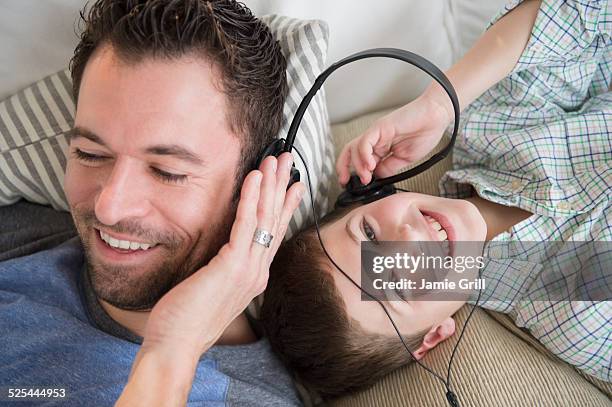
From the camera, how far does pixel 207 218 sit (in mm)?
1079

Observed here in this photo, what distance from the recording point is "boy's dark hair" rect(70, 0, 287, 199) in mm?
1022

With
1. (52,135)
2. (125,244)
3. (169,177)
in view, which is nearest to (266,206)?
(169,177)

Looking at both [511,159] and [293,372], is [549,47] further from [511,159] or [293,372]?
[293,372]

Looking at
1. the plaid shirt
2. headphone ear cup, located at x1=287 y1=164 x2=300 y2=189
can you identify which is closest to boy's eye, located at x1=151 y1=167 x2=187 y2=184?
headphone ear cup, located at x1=287 y1=164 x2=300 y2=189

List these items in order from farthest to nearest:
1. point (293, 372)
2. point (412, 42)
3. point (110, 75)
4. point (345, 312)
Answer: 1. point (412, 42)
2. point (293, 372)
3. point (345, 312)
4. point (110, 75)

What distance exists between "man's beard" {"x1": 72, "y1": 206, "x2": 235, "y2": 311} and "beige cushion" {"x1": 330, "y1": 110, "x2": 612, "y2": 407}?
486 mm

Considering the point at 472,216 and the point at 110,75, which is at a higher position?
the point at 110,75

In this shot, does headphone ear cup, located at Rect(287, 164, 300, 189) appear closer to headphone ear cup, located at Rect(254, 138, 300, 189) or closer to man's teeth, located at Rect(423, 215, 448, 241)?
headphone ear cup, located at Rect(254, 138, 300, 189)

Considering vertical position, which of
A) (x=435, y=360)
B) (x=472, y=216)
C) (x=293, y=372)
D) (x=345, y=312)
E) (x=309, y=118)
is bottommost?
(x=293, y=372)

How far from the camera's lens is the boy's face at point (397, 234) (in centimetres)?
115

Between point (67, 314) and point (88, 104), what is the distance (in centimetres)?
48

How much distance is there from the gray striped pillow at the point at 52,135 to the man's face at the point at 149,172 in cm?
27

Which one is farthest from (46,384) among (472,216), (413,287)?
(472,216)

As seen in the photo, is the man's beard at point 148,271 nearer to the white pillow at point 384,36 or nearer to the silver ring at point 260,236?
the silver ring at point 260,236
